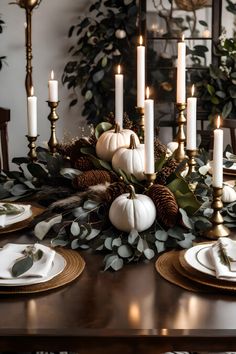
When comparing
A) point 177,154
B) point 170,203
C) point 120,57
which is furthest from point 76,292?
point 120,57

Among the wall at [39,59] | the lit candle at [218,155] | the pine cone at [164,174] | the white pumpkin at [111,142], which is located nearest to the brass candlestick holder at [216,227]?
the lit candle at [218,155]

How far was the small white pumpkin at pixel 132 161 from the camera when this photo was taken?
64.0 inches

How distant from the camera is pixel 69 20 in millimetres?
4160

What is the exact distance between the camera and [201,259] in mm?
1323

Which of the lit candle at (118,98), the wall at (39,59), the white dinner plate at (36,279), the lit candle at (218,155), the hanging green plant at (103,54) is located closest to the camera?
the white dinner plate at (36,279)

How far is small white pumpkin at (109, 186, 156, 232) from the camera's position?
1429mm

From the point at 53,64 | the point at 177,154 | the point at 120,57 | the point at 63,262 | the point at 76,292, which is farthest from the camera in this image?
the point at 53,64

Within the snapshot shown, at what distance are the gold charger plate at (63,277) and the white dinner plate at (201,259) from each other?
0.77 feet

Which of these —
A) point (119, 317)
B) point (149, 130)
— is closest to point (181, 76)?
point (149, 130)

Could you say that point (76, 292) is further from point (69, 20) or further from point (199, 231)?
point (69, 20)

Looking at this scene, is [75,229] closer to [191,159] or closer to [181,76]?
[191,159]

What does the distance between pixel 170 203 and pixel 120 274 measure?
0.24 metres

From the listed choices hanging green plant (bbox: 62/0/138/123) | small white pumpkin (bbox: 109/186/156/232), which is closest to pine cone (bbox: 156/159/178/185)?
small white pumpkin (bbox: 109/186/156/232)

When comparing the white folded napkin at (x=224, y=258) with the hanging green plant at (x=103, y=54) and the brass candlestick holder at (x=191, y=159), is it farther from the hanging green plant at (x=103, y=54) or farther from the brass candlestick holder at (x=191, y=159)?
the hanging green plant at (x=103, y=54)
